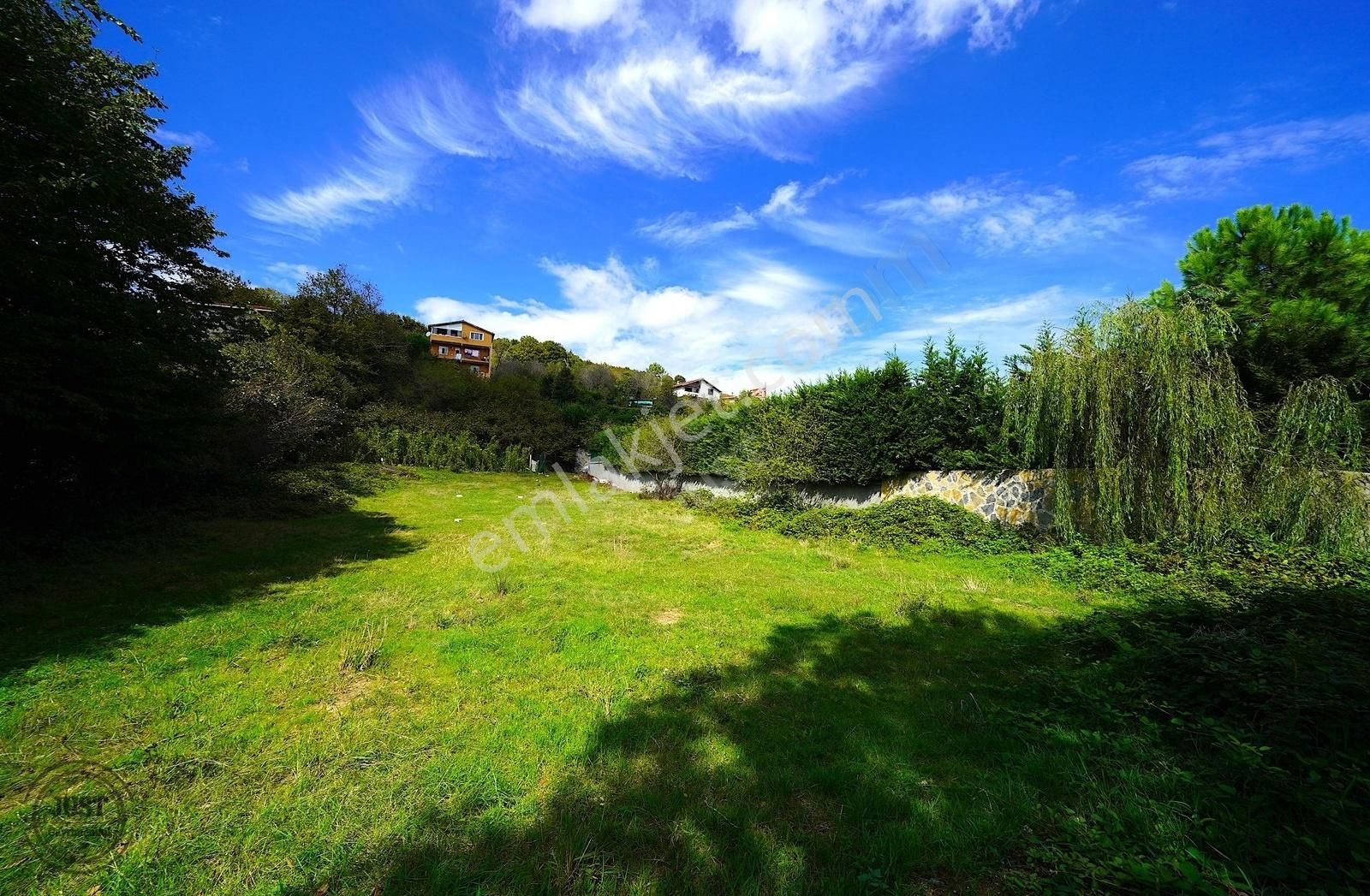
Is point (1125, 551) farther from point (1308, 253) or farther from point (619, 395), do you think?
point (619, 395)

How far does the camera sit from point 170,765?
2791 mm

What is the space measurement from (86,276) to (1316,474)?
1628cm

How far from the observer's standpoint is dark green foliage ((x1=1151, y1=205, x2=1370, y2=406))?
7.45 metres

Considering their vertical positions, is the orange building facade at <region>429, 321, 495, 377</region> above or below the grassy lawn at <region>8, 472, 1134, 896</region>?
above

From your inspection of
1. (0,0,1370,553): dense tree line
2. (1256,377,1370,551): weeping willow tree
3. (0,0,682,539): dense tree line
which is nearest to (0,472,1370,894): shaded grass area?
(0,0,682,539): dense tree line

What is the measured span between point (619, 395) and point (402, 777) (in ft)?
135

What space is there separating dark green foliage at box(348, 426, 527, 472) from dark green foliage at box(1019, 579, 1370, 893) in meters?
25.2

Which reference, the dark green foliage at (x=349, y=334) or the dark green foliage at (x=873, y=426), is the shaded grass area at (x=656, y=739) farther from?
the dark green foliage at (x=349, y=334)

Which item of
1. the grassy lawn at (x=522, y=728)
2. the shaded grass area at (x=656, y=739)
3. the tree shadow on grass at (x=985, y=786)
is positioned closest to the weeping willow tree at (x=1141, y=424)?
the grassy lawn at (x=522, y=728)

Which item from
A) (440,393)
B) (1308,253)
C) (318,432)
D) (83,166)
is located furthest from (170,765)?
(440,393)

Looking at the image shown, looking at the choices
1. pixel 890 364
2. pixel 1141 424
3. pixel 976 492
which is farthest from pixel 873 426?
pixel 1141 424

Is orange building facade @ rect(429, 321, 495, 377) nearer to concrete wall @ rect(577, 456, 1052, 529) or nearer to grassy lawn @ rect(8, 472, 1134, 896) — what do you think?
concrete wall @ rect(577, 456, 1052, 529)

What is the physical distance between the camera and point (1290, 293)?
28.2ft

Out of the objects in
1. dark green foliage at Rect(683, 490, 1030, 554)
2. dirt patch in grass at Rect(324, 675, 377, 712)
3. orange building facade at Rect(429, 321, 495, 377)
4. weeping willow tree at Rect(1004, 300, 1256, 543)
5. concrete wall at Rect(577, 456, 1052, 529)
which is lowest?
dirt patch in grass at Rect(324, 675, 377, 712)
